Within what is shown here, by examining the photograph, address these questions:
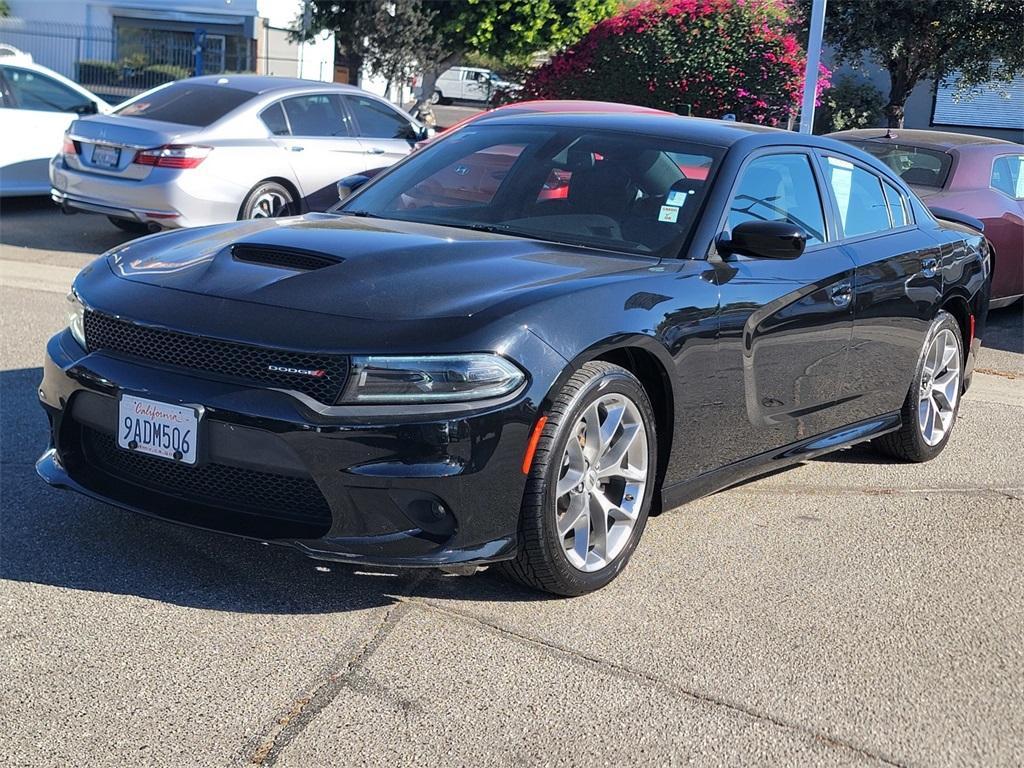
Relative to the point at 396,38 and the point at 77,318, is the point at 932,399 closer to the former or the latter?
the point at 77,318

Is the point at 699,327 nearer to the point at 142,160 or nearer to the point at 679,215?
the point at 679,215

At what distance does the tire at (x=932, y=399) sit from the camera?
5.93 m

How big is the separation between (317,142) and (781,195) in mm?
6844

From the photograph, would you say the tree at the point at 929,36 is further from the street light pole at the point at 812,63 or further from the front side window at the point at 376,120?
the front side window at the point at 376,120

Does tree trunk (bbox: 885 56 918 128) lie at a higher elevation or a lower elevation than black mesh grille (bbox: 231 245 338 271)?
higher

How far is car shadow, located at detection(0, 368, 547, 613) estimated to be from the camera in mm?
3865

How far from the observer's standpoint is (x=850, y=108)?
22.5 metres

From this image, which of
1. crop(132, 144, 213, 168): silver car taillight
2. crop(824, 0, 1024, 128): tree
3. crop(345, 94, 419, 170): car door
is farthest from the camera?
crop(824, 0, 1024, 128): tree

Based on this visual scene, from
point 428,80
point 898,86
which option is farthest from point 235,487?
point 428,80

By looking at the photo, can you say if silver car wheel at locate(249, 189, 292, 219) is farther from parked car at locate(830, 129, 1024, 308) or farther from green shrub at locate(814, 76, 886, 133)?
green shrub at locate(814, 76, 886, 133)

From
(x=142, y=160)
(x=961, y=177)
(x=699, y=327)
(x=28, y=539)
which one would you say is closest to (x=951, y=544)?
(x=699, y=327)

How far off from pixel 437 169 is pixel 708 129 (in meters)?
1.10

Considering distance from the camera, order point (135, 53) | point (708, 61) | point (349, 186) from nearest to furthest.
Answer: point (349, 186) → point (708, 61) → point (135, 53)

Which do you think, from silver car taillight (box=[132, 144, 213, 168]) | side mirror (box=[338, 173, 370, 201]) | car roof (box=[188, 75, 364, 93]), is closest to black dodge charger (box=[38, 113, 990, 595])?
side mirror (box=[338, 173, 370, 201])
